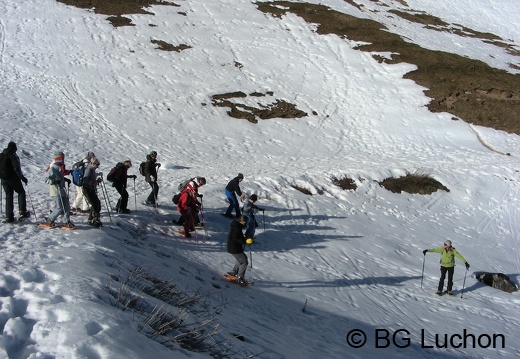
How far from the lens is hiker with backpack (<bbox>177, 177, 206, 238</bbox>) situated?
13.5 metres

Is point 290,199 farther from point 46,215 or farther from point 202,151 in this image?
point 46,215

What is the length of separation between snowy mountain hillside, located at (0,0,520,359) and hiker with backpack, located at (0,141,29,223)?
0.77m

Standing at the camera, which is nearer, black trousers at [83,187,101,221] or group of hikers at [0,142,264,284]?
group of hikers at [0,142,264,284]

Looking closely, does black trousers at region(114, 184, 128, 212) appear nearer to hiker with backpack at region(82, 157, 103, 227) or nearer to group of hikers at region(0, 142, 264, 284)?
group of hikers at region(0, 142, 264, 284)

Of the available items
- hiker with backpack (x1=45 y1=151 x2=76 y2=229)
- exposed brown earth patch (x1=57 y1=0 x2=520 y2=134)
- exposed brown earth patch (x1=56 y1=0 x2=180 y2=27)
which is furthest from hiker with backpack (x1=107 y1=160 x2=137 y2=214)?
exposed brown earth patch (x1=56 y1=0 x2=180 y2=27)

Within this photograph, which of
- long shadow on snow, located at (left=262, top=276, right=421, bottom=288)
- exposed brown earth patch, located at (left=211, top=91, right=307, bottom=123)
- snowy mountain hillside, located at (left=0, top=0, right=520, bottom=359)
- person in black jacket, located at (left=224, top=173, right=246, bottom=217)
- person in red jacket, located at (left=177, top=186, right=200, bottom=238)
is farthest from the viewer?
exposed brown earth patch, located at (left=211, top=91, right=307, bottom=123)

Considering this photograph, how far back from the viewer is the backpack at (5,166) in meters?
11.0

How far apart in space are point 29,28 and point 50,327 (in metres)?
37.9

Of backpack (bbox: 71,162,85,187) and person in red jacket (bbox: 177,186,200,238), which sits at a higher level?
backpack (bbox: 71,162,85,187)

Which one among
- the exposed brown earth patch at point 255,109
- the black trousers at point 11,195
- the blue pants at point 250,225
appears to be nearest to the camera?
the black trousers at point 11,195

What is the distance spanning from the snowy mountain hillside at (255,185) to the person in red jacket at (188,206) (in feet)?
1.92

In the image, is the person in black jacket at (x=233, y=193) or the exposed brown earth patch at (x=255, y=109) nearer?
the person in black jacket at (x=233, y=193)

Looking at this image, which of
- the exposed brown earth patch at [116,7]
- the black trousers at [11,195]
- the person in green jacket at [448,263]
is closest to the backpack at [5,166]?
the black trousers at [11,195]

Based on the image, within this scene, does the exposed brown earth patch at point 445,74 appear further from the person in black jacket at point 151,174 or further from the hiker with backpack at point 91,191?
the hiker with backpack at point 91,191
